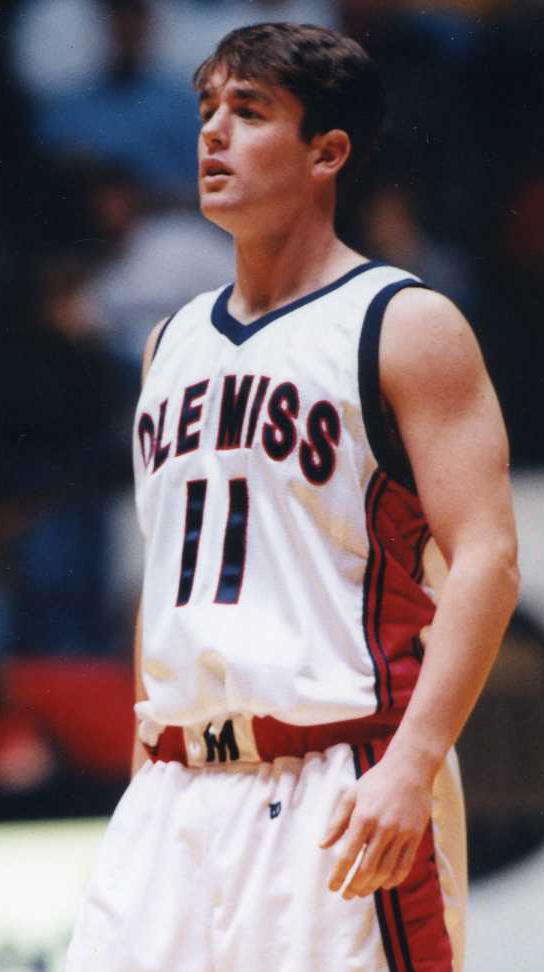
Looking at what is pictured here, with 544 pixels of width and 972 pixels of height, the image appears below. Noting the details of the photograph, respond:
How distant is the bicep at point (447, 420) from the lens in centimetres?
218

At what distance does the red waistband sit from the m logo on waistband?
0.15ft

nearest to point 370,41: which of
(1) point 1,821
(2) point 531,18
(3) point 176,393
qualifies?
(2) point 531,18

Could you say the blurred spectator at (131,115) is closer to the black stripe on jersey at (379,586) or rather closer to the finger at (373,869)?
the black stripe on jersey at (379,586)

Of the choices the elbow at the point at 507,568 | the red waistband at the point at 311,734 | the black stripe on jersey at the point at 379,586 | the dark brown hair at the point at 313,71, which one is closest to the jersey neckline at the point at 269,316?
the dark brown hair at the point at 313,71

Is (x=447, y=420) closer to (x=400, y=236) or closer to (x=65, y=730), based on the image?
(x=400, y=236)

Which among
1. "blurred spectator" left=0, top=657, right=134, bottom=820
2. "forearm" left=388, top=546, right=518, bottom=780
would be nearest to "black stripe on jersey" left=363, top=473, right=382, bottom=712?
"forearm" left=388, top=546, right=518, bottom=780

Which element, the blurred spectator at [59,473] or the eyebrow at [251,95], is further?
the blurred spectator at [59,473]

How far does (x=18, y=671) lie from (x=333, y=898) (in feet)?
6.82

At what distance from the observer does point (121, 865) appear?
2.31m

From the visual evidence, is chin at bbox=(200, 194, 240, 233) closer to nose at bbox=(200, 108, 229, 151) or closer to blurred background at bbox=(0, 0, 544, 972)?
nose at bbox=(200, 108, 229, 151)

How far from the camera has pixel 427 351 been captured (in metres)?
2.25

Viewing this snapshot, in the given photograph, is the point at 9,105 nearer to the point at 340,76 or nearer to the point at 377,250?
the point at 377,250

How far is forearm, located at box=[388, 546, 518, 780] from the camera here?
2068 mm

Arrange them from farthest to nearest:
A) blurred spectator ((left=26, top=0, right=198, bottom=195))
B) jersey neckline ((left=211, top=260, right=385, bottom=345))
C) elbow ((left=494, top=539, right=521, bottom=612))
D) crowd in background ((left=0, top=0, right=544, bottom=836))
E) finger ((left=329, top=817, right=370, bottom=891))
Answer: blurred spectator ((left=26, top=0, right=198, bottom=195)), crowd in background ((left=0, top=0, right=544, bottom=836)), jersey neckline ((left=211, top=260, right=385, bottom=345)), elbow ((left=494, top=539, right=521, bottom=612)), finger ((left=329, top=817, right=370, bottom=891))
